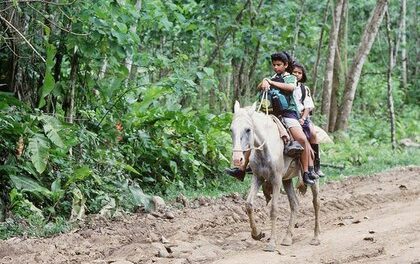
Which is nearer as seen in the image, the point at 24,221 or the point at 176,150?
the point at 24,221

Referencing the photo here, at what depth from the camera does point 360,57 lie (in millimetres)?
21641

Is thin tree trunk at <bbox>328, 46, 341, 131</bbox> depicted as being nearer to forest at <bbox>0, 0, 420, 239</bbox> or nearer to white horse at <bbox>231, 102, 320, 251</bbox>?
forest at <bbox>0, 0, 420, 239</bbox>

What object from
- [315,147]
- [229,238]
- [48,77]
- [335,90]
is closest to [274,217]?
[229,238]

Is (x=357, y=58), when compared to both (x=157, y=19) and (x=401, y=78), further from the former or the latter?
(x=401, y=78)

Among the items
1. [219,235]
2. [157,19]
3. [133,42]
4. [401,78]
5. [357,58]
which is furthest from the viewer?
[401,78]

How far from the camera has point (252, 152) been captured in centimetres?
953

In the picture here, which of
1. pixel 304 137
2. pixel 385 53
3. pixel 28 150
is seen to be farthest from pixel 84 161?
pixel 385 53

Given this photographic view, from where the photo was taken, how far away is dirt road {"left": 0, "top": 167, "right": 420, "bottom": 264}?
867 cm

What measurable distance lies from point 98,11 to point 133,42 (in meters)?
0.96

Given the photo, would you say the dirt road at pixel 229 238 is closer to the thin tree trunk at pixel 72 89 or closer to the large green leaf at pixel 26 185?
the large green leaf at pixel 26 185

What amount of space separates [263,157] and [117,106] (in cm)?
380

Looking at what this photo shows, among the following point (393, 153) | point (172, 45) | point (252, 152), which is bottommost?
point (393, 153)

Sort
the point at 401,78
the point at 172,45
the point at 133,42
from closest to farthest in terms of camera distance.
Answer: the point at 133,42, the point at 172,45, the point at 401,78

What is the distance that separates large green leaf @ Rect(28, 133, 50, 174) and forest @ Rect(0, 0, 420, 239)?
15 mm
